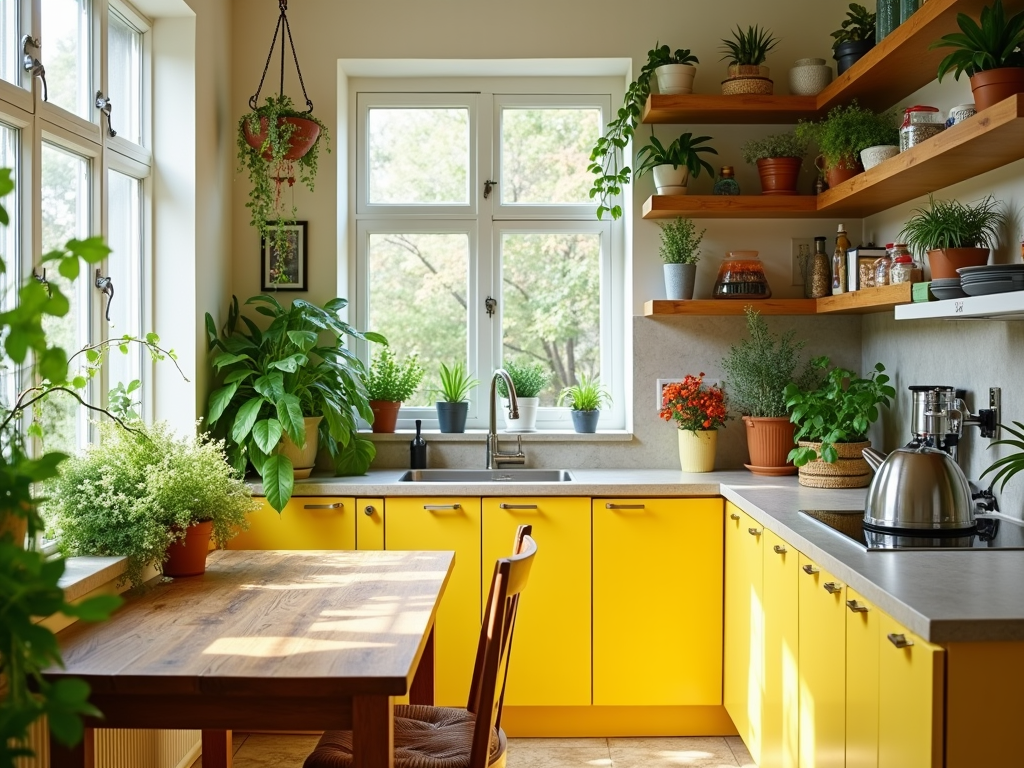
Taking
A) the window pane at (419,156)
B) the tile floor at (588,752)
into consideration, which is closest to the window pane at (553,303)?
the window pane at (419,156)

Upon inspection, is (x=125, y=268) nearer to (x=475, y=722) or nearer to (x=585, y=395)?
(x=585, y=395)

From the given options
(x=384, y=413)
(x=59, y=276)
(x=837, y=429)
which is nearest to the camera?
(x=59, y=276)

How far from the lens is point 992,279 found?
90.3 inches

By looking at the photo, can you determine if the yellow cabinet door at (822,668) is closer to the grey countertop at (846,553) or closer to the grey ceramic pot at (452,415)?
the grey countertop at (846,553)

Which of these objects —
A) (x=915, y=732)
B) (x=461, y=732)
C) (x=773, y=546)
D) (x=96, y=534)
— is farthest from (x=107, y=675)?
(x=773, y=546)

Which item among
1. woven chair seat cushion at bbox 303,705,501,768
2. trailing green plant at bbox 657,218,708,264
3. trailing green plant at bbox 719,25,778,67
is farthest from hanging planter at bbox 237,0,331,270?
woven chair seat cushion at bbox 303,705,501,768

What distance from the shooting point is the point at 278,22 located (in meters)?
3.99

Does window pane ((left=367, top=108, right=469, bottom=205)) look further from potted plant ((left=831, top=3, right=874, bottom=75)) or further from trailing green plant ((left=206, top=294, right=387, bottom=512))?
potted plant ((left=831, top=3, right=874, bottom=75))

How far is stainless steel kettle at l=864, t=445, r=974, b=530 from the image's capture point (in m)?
2.42

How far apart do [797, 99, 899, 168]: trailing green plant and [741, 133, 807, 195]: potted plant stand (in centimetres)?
22

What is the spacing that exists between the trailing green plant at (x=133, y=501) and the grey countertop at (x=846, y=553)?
3.37 ft

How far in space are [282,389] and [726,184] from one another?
1.89m

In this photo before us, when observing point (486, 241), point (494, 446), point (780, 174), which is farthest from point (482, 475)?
point (780, 174)

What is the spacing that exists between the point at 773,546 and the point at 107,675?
1.84 metres
